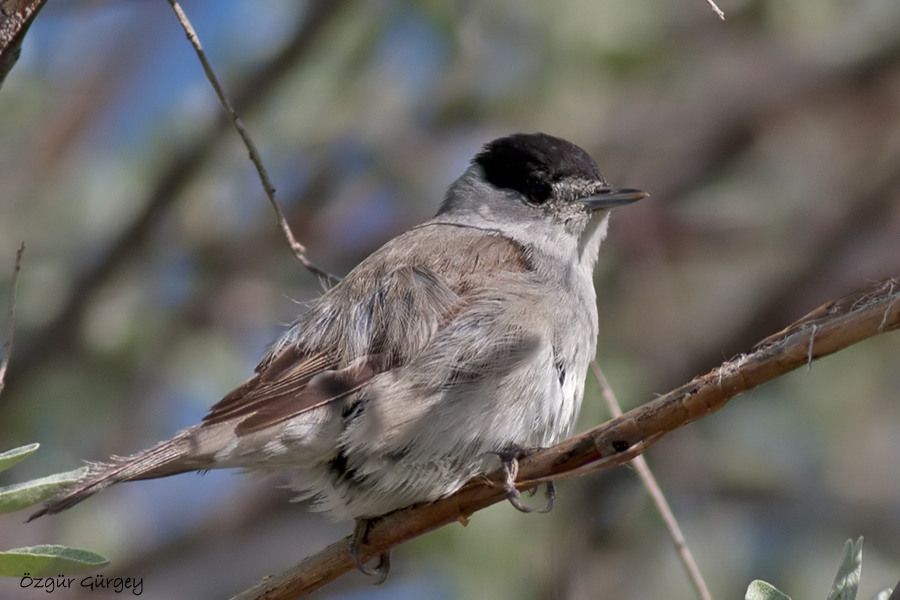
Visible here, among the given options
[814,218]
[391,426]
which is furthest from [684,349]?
[391,426]

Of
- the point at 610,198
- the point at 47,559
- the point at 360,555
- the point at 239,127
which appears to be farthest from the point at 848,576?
the point at 610,198

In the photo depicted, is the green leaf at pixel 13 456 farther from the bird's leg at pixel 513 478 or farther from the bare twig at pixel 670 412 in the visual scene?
the bird's leg at pixel 513 478

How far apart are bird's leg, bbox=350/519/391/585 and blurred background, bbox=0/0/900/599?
139 centimetres

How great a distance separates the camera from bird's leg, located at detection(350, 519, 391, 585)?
10.7ft

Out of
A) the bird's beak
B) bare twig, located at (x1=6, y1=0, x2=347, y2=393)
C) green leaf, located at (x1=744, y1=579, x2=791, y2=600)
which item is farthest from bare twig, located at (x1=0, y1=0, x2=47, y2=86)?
bare twig, located at (x1=6, y1=0, x2=347, y2=393)

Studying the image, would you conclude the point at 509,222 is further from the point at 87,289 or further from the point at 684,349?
the point at 87,289

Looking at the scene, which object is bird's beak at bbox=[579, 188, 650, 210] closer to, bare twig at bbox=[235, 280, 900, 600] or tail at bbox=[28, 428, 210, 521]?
bare twig at bbox=[235, 280, 900, 600]

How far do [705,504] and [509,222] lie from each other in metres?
1.83

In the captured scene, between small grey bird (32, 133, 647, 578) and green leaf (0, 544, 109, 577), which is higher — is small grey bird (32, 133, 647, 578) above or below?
above

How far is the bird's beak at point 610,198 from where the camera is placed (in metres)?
4.39

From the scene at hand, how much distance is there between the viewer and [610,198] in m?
4.49

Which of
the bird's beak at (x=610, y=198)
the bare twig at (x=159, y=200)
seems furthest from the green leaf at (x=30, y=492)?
the bare twig at (x=159, y=200)

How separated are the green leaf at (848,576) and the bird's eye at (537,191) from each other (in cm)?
249

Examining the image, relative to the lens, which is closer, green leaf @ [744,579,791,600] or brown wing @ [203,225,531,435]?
green leaf @ [744,579,791,600]
